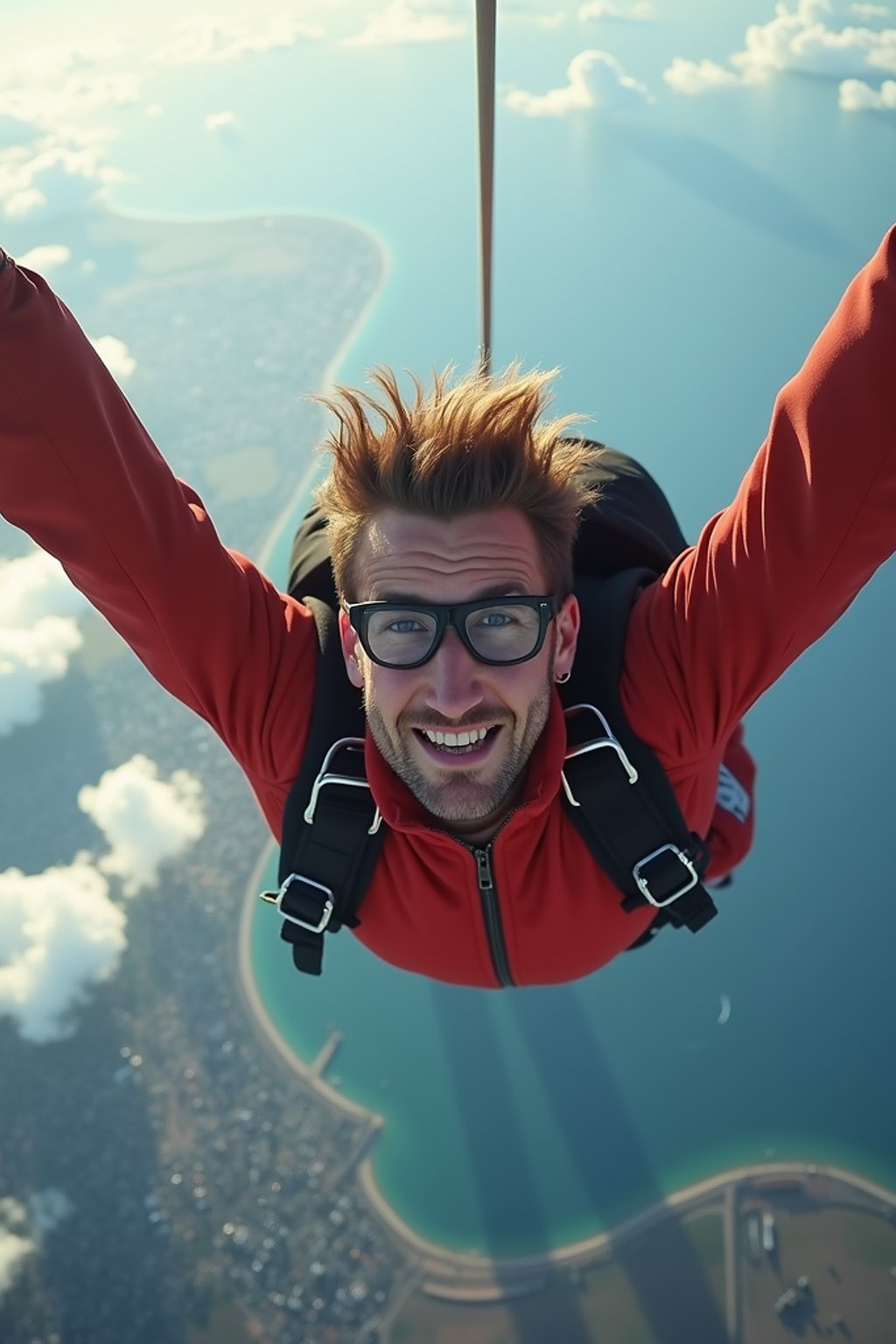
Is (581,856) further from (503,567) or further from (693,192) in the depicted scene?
(693,192)

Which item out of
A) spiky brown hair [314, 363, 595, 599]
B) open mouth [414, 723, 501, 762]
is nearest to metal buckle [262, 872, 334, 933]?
open mouth [414, 723, 501, 762]

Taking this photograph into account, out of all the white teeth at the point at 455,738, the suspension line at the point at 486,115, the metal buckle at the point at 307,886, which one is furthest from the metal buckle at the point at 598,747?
the suspension line at the point at 486,115

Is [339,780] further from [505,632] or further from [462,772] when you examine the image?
[505,632]

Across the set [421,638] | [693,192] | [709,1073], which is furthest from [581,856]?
[693,192]

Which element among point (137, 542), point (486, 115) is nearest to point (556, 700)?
point (137, 542)

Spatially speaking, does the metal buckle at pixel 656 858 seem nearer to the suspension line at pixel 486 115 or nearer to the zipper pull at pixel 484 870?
the zipper pull at pixel 484 870

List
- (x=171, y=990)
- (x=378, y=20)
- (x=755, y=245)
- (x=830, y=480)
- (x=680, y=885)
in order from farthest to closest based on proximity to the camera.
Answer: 1. (x=378, y=20)
2. (x=755, y=245)
3. (x=171, y=990)
4. (x=680, y=885)
5. (x=830, y=480)
